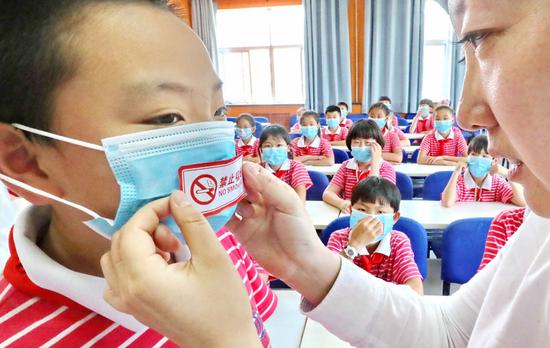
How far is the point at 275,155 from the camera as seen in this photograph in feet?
9.86

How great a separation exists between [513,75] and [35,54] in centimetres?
62

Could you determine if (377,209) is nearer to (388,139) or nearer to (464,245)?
(464,245)

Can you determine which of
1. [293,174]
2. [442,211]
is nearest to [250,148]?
[293,174]

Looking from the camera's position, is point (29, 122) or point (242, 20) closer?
point (29, 122)

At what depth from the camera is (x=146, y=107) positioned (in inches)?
21.4

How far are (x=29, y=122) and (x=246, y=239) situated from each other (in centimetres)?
47

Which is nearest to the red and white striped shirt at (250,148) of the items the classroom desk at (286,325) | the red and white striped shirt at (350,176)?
the red and white striped shirt at (350,176)

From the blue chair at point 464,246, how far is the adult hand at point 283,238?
4.22 feet

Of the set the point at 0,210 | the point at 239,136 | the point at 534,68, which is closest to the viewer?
the point at 534,68

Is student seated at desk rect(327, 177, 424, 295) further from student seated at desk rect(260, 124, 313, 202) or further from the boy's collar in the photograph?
the boy's collar

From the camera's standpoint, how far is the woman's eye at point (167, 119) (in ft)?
1.83

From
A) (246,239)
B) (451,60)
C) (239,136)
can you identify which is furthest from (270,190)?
(451,60)

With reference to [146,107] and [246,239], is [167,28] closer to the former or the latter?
[146,107]

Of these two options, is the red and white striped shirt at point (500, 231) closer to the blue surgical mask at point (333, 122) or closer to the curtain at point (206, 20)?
the blue surgical mask at point (333, 122)
